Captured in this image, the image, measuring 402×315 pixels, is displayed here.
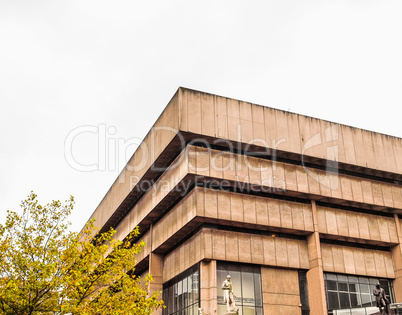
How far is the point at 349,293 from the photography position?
1607 inches

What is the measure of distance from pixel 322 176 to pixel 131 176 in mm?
18617

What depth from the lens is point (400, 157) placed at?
4672 cm

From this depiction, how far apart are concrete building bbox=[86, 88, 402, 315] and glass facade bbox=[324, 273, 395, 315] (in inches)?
3.9

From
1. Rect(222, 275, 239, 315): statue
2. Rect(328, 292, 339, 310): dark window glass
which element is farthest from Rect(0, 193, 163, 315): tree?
Rect(328, 292, 339, 310): dark window glass

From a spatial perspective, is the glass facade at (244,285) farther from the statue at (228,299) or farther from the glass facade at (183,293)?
the statue at (228,299)

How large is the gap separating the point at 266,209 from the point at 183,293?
9318 millimetres

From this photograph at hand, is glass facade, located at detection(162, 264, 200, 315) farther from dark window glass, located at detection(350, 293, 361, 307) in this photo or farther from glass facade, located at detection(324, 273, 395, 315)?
dark window glass, located at detection(350, 293, 361, 307)

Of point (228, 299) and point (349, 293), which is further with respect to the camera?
point (349, 293)

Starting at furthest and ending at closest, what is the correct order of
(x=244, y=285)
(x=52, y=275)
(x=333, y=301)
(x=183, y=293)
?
1. (x=333, y=301)
2. (x=183, y=293)
3. (x=244, y=285)
4. (x=52, y=275)

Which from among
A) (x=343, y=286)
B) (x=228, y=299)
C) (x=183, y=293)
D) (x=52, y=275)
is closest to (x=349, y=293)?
(x=343, y=286)

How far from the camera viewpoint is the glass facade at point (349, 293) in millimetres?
39281

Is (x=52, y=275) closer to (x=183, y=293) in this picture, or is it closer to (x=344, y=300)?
(x=183, y=293)

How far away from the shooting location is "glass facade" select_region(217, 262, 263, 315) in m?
36.2

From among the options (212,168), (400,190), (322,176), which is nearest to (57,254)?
(212,168)
